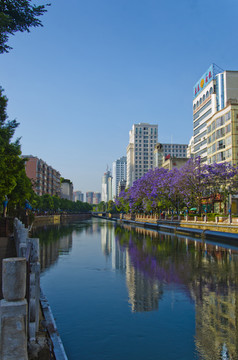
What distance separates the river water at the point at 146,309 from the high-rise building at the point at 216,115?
1637 inches

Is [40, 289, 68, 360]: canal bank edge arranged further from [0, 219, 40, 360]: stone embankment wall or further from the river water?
[0, 219, 40, 360]: stone embankment wall

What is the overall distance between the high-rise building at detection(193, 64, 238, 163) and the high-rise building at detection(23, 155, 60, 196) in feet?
174

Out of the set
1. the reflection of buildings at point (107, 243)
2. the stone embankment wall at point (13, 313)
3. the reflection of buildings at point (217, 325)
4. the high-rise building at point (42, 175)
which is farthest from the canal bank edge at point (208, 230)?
the high-rise building at point (42, 175)

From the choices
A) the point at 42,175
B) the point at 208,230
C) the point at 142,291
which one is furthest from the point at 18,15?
the point at 42,175

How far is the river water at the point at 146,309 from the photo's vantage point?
8641 millimetres

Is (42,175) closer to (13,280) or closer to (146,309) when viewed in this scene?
(146,309)

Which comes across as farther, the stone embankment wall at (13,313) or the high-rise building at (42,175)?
the high-rise building at (42,175)

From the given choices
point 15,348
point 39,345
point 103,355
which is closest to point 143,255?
point 103,355

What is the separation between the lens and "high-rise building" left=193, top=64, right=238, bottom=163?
5844 centimetres

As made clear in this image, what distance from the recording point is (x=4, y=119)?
28.2 m

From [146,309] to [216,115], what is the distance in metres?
59.4

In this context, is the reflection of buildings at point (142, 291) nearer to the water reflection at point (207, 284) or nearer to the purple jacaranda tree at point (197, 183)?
the water reflection at point (207, 284)

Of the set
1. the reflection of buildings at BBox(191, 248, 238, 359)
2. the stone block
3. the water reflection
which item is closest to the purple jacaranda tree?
the water reflection

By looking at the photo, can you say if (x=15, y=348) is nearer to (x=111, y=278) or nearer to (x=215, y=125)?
(x=111, y=278)
